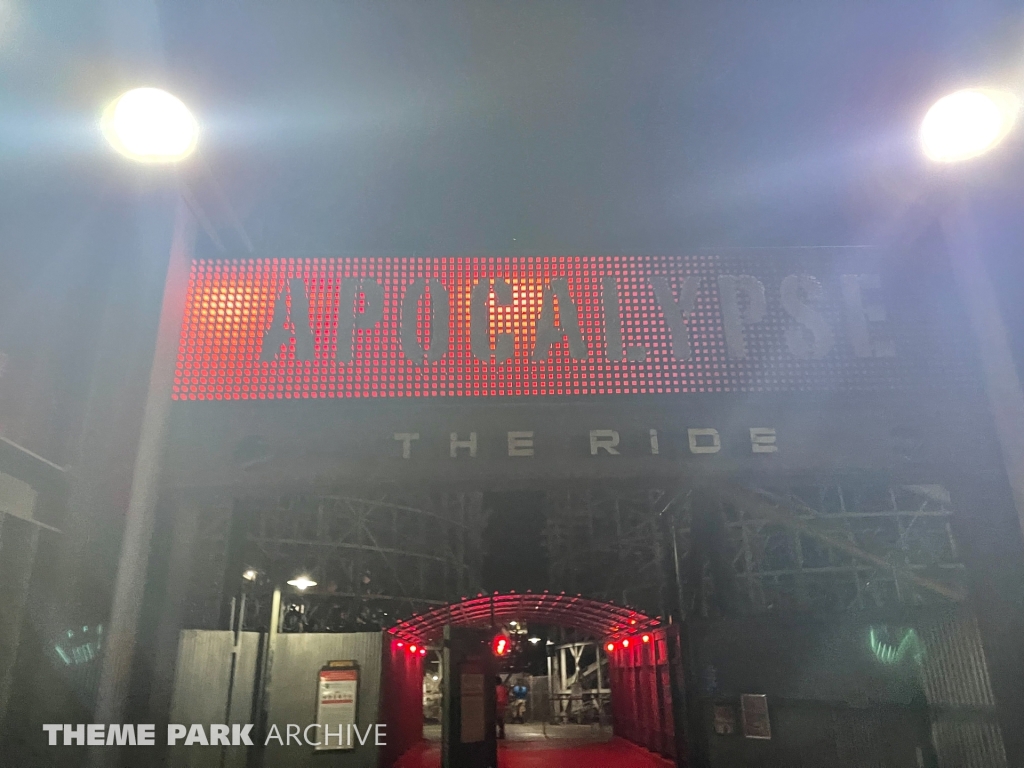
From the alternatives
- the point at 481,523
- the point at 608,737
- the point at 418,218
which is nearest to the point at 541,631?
the point at 481,523

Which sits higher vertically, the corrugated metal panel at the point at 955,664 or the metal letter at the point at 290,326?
the metal letter at the point at 290,326

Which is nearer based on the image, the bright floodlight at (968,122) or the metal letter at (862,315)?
the bright floodlight at (968,122)

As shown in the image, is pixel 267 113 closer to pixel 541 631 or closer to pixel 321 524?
pixel 321 524

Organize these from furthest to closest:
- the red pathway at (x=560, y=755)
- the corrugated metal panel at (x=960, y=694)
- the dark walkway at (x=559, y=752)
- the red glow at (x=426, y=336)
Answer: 1. the dark walkway at (x=559, y=752)
2. the red pathway at (x=560, y=755)
3. the corrugated metal panel at (x=960, y=694)
4. the red glow at (x=426, y=336)

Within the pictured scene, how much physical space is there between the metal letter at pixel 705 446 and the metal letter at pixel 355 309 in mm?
2564

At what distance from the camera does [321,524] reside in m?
26.2

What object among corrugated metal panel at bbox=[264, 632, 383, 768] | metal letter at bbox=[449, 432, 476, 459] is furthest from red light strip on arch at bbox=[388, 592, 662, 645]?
metal letter at bbox=[449, 432, 476, 459]

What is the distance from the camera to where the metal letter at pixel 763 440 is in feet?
15.9

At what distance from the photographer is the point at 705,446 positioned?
4.89 metres

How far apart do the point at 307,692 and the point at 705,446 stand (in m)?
12.2

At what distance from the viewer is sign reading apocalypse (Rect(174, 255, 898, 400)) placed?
16.3ft

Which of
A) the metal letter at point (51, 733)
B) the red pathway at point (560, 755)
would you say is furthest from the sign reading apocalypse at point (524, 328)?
the red pathway at point (560, 755)

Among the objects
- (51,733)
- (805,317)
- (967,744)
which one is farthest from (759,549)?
(51,733)

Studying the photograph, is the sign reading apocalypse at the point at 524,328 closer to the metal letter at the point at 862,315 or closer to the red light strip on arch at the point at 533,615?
the metal letter at the point at 862,315
